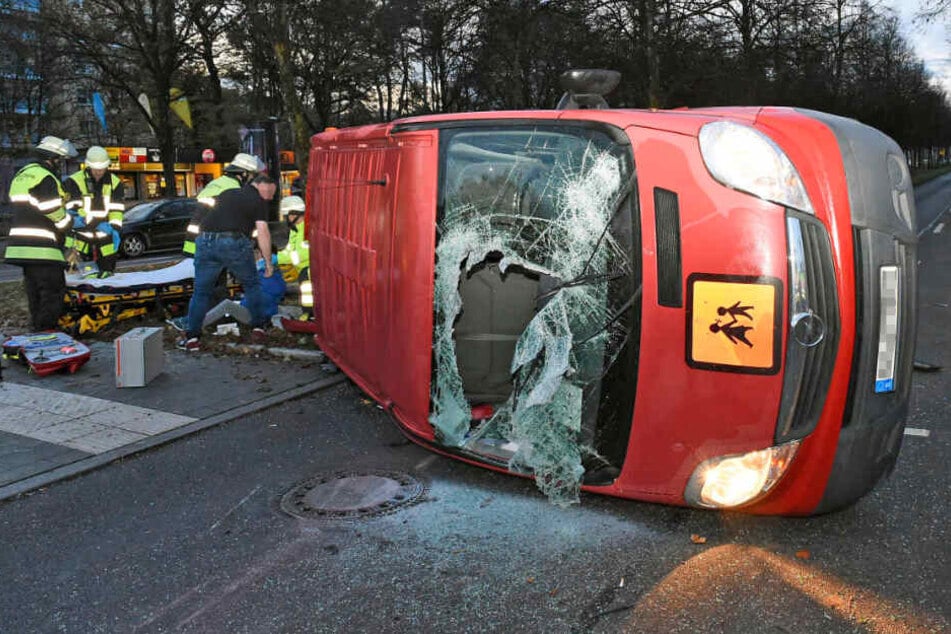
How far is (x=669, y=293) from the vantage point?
3.22 metres

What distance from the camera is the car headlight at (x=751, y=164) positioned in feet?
10.0

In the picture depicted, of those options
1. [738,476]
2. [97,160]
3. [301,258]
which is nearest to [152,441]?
[738,476]

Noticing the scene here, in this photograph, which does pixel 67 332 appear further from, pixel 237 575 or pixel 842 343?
pixel 842 343

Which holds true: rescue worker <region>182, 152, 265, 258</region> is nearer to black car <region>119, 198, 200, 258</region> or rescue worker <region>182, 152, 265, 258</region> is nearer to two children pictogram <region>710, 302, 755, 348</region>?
two children pictogram <region>710, 302, 755, 348</region>

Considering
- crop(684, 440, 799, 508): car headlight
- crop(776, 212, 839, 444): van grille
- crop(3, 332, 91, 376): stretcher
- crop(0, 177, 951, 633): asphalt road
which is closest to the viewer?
crop(0, 177, 951, 633): asphalt road

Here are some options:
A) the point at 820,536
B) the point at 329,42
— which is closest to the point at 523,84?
the point at 329,42

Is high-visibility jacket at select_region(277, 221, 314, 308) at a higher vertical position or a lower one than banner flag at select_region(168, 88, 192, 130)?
lower

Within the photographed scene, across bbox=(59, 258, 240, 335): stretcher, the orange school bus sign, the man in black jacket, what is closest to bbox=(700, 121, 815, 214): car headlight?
the orange school bus sign

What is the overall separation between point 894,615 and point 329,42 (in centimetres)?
2725

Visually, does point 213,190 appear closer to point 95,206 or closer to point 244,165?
point 244,165

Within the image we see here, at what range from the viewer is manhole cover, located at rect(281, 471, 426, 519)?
3.91 metres

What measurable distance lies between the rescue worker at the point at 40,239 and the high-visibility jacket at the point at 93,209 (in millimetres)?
→ 1323

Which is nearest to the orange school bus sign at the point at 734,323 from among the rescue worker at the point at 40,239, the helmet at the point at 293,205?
the rescue worker at the point at 40,239

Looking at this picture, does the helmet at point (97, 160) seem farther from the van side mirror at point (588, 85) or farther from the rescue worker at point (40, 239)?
the van side mirror at point (588, 85)
